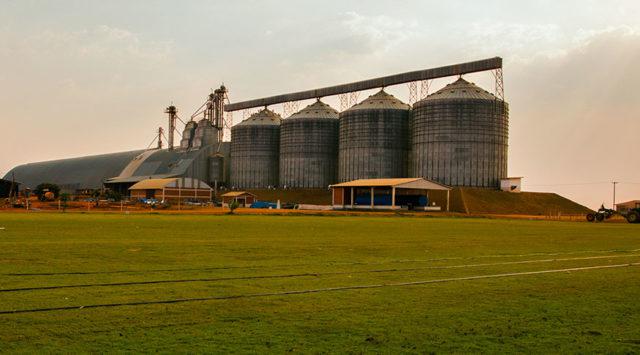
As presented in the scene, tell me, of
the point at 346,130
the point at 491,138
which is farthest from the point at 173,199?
the point at 491,138

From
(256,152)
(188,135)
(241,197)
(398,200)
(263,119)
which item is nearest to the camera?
(398,200)

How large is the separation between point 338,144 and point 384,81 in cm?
1795

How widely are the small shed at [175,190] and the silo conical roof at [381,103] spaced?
3584 centimetres

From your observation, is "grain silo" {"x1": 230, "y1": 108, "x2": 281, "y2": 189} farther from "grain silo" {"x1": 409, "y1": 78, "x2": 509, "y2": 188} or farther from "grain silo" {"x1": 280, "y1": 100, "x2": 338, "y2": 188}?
"grain silo" {"x1": 409, "y1": 78, "x2": 509, "y2": 188}

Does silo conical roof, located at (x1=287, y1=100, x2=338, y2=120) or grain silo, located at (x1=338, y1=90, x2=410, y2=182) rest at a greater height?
silo conical roof, located at (x1=287, y1=100, x2=338, y2=120)

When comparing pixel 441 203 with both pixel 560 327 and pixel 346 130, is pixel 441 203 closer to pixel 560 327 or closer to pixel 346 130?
pixel 346 130

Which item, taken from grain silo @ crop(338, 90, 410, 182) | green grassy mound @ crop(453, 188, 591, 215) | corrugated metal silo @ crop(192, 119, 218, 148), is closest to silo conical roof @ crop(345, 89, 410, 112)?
grain silo @ crop(338, 90, 410, 182)

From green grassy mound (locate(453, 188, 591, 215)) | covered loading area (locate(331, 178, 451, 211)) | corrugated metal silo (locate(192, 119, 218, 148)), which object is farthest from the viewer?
corrugated metal silo (locate(192, 119, 218, 148))

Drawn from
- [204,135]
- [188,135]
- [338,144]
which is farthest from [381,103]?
[188,135]

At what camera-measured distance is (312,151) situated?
132500mm

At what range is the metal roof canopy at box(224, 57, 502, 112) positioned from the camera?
362 ft

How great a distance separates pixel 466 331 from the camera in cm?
760

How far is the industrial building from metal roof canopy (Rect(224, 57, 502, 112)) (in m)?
0.19

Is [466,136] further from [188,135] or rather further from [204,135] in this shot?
[188,135]
